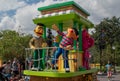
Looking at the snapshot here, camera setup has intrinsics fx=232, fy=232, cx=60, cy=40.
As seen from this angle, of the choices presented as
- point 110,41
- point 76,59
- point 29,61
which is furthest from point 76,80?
A: point 110,41

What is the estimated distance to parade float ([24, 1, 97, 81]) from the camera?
696 cm

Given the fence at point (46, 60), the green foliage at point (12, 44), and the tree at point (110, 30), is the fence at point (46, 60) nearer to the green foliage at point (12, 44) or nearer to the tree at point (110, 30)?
the green foliage at point (12, 44)

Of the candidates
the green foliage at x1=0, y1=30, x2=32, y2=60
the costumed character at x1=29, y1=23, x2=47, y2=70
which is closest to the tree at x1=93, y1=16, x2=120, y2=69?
the green foliage at x1=0, y1=30, x2=32, y2=60

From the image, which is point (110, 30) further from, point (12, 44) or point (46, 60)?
point (46, 60)

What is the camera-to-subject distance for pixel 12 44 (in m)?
32.1

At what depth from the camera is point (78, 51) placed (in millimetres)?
7840

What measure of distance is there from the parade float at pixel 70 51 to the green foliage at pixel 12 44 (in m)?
23.2

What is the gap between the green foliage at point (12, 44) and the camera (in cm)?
3083

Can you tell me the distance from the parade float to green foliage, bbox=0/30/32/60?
23.2m

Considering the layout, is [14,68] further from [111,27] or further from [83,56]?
[111,27]

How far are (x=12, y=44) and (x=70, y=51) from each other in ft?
84.2

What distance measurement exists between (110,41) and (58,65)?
5318 centimetres

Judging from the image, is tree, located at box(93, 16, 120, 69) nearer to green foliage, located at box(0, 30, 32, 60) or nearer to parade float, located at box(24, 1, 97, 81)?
green foliage, located at box(0, 30, 32, 60)

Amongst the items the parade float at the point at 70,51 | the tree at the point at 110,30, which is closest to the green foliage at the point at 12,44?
the parade float at the point at 70,51
